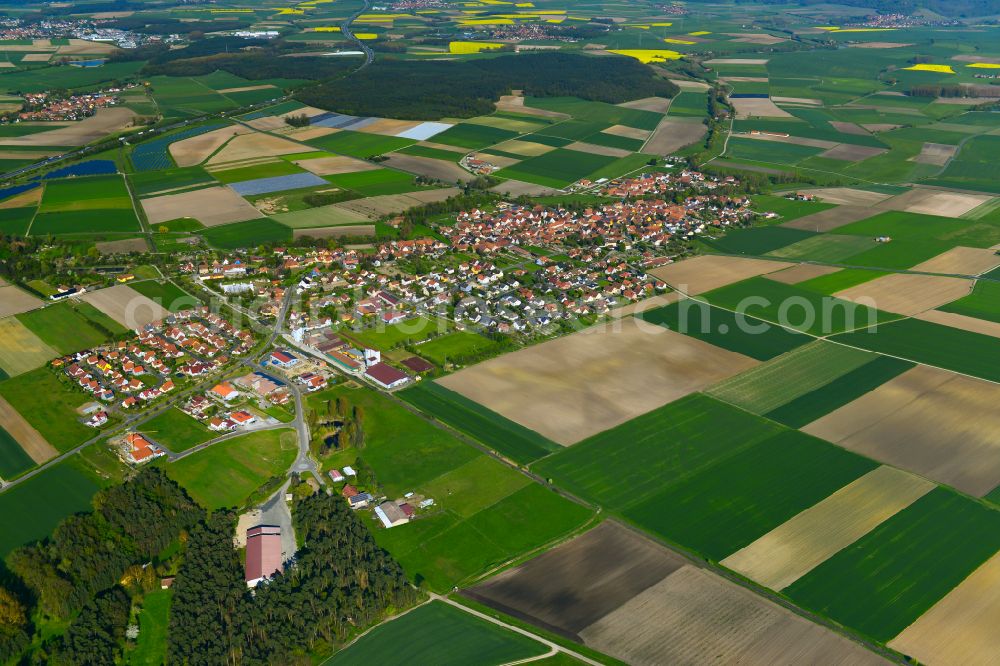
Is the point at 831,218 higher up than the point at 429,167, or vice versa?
the point at 429,167

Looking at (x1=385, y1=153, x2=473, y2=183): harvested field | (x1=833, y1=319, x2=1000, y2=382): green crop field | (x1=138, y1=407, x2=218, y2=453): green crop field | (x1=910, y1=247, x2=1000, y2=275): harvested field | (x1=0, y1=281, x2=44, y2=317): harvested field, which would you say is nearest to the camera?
(x1=138, y1=407, x2=218, y2=453): green crop field

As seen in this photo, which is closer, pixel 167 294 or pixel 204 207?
pixel 167 294

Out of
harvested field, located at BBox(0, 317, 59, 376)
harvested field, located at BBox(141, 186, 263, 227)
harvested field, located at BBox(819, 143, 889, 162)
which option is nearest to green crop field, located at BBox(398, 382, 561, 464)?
harvested field, located at BBox(0, 317, 59, 376)

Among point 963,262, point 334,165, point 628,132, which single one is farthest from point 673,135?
point 963,262

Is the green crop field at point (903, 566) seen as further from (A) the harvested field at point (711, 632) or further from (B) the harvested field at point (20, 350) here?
(B) the harvested field at point (20, 350)

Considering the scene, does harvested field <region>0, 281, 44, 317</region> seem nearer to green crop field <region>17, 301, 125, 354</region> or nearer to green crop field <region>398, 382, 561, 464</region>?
green crop field <region>17, 301, 125, 354</region>

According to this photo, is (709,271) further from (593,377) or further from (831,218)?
(593,377)
